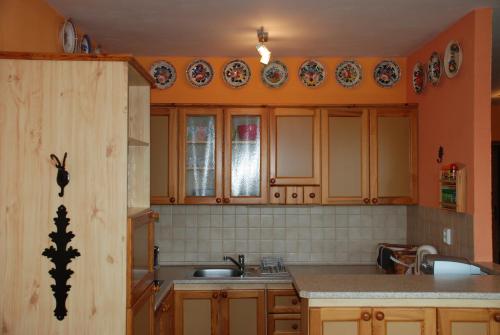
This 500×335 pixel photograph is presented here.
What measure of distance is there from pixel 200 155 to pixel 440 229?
185cm

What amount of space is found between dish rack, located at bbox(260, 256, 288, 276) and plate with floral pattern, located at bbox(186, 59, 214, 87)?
5.09ft

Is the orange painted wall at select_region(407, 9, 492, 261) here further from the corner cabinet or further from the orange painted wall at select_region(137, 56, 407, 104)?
the corner cabinet

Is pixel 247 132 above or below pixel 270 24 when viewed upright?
below

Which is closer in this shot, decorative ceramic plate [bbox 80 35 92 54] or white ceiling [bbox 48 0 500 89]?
white ceiling [bbox 48 0 500 89]

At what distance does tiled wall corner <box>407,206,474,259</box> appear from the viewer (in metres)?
3.21

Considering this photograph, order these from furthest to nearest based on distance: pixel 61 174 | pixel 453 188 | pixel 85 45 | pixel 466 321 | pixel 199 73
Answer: pixel 199 73 < pixel 85 45 < pixel 453 188 < pixel 466 321 < pixel 61 174

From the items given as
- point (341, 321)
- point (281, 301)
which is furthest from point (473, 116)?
point (281, 301)

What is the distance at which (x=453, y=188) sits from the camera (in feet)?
10.8

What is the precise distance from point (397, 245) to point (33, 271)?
283 centimetres

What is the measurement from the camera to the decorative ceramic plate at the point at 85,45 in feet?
11.9

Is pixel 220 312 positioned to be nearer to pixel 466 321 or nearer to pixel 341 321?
pixel 341 321

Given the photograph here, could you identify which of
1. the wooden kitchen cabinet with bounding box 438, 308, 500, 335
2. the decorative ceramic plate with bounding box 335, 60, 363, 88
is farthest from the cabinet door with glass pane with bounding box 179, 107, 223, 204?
the wooden kitchen cabinet with bounding box 438, 308, 500, 335

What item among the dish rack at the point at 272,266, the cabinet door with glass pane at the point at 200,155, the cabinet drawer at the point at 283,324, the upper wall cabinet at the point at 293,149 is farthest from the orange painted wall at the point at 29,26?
the cabinet drawer at the point at 283,324

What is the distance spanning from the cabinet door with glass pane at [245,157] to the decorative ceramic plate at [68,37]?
48.3 inches
